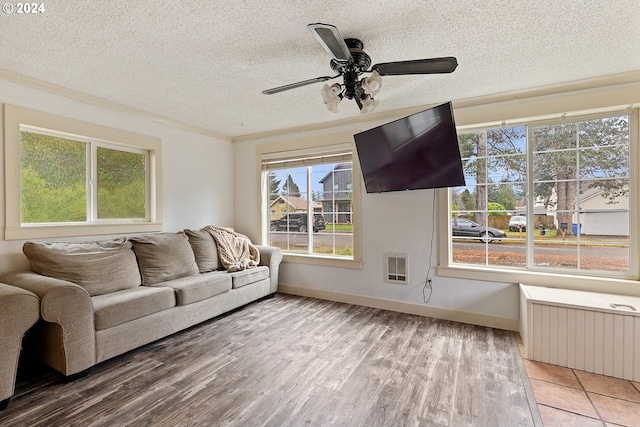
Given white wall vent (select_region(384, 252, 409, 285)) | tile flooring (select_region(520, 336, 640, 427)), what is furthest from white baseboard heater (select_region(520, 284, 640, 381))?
white wall vent (select_region(384, 252, 409, 285))

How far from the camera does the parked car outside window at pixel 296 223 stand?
4.16 metres

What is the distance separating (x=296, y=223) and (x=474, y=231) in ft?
7.49

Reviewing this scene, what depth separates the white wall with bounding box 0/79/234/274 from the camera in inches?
102

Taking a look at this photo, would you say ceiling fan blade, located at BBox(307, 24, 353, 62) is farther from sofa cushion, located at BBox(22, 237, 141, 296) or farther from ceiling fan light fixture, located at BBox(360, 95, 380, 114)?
sofa cushion, located at BBox(22, 237, 141, 296)

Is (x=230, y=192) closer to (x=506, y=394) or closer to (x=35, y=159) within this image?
(x=35, y=159)

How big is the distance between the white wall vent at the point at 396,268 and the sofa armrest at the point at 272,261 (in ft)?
4.76

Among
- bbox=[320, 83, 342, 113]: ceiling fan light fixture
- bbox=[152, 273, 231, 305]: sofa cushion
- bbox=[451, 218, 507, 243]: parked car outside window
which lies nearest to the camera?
bbox=[320, 83, 342, 113]: ceiling fan light fixture

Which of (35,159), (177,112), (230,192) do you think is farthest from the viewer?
(230,192)

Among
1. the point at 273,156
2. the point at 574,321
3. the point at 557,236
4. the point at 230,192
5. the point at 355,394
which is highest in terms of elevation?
the point at 273,156

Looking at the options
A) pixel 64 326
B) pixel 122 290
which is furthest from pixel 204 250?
pixel 64 326

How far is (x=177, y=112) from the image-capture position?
3496 mm

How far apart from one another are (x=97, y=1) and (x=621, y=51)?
3400mm

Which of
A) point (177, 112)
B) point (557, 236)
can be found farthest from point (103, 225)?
point (557, 236)

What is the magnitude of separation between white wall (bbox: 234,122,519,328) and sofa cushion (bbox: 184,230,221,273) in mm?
1113
